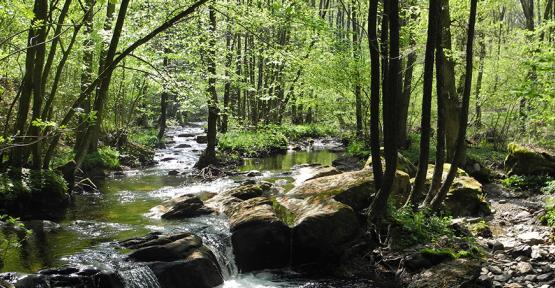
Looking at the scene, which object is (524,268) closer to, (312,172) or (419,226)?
(419,226)

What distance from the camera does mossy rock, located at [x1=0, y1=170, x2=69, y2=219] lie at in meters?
10.1

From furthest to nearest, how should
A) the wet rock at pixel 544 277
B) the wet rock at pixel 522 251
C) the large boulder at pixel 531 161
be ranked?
the large boulder at pixel 531 161
the wet rock at pixel 522 251
the wet rock at pixel 544 277

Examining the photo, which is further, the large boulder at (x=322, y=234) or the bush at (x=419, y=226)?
the large boulder at (x=322, y=234)

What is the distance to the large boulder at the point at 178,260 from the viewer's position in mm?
7633

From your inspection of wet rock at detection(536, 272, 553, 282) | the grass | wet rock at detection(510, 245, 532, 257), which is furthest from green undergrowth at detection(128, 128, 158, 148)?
wet rock at detection(536, 272, 553, 282)

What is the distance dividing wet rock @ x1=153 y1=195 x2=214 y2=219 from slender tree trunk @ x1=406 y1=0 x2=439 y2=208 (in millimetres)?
4936

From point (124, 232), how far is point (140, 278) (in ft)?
8.07

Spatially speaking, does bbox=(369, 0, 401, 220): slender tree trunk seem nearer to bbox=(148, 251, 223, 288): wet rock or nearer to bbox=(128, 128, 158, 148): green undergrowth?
bbox=(148, 251, 223, 288): wet rock

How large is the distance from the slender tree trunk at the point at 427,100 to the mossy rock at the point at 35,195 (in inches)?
A: 324

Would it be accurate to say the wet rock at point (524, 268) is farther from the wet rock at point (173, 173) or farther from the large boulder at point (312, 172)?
the wet rock at point (173, 173)

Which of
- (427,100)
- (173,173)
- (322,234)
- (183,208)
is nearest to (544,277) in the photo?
(322,234)

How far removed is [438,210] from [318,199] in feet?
9.06

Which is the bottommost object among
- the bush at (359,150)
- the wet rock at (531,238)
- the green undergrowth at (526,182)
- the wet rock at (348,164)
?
the wet rock at (531,238)

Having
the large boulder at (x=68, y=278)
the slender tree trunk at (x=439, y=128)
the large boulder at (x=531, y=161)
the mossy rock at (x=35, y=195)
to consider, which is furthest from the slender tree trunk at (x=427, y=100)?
the mossy rock at (x=35, y=195)
